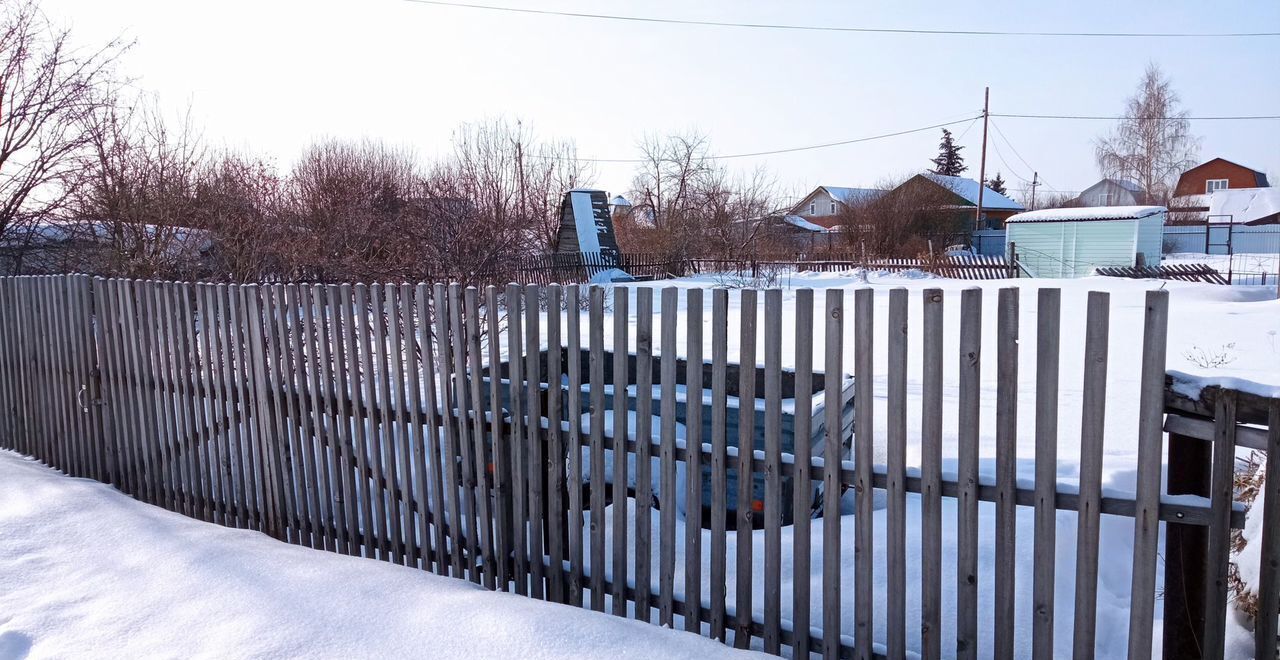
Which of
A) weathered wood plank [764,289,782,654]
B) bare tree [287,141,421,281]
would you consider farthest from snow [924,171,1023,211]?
weathered wood plank [764,289,782,654]

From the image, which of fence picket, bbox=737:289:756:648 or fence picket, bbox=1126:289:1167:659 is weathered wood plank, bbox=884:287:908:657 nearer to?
fence picket, bbox=737:289:756:648

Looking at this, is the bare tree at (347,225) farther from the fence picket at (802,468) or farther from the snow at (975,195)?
the snow at (975,195)

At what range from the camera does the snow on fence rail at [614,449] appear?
2.46 meters

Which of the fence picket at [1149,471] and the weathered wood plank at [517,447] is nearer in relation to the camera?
the fence picket at [1149,471]

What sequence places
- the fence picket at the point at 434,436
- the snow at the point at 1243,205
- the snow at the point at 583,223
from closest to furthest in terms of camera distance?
the fence picket at the point at 434,436 → the snow at the point at 583,223 → the snow at the point at 1243,205

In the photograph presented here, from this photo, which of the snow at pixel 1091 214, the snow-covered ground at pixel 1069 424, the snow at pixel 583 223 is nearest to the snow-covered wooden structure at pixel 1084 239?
the snow at pixel 1091 214

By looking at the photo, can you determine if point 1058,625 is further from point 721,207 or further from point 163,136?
point 721,207

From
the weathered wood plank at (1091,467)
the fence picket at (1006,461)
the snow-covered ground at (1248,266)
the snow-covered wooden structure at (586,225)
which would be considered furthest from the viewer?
the snow-covered wooden structure at (586,225)

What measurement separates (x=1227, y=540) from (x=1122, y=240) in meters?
30.6

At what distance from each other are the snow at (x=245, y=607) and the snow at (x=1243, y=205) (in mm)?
53209

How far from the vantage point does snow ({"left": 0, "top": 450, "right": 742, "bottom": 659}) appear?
8.89 ft

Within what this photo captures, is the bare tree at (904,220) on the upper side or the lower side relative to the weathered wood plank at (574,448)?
upper

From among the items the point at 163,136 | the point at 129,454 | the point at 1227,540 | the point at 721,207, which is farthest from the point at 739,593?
the point at 721,207

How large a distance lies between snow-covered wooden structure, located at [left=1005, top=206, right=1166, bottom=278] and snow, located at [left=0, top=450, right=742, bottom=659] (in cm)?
2737
